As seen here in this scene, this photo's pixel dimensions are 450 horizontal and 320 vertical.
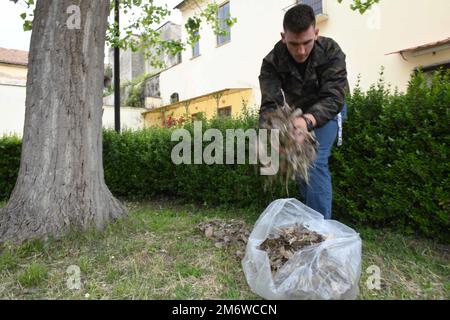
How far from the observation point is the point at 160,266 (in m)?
2.90

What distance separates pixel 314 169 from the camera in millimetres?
3004

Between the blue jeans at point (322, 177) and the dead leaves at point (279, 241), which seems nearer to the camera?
the dead leaves at point (279, 241)

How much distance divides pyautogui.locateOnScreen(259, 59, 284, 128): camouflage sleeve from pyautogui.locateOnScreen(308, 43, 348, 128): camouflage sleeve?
336mm

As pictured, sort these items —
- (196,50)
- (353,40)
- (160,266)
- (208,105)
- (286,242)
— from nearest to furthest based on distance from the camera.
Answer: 1. (286,242)
2. (160,266)
3. (353,40)
4. (208,105)
5. (196,50)

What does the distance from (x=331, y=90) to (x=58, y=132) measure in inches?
103

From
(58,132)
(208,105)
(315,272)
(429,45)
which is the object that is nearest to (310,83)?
(315,272)

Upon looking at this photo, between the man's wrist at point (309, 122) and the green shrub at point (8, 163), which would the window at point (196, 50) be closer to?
the green shrub at point (8, 163)

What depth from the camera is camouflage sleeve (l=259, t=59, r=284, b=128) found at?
2.90m

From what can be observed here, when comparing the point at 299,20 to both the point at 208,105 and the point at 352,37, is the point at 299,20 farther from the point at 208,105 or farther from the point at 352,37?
the point at 208,105

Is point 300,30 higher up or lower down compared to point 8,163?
higher up

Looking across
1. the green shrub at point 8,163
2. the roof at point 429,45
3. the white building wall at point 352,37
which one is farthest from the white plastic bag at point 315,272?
the white building wall at point 352,37

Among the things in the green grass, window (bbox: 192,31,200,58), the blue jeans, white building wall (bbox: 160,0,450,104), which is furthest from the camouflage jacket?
window (bbox: 192,31,200,58)

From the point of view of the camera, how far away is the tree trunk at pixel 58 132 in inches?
133
